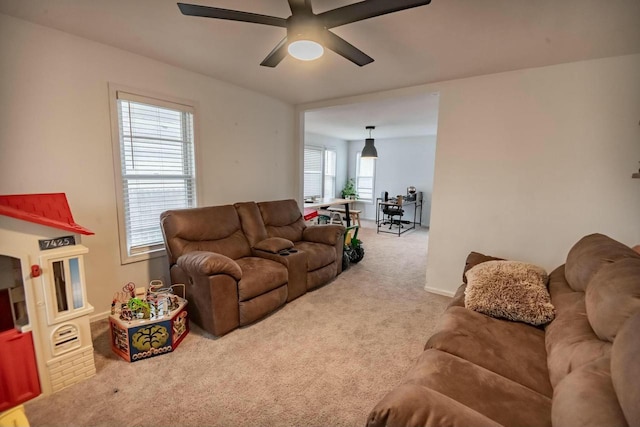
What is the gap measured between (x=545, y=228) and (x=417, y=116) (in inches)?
114

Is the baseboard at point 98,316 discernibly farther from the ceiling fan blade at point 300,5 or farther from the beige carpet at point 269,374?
the ceiling fan blade at point 300,5

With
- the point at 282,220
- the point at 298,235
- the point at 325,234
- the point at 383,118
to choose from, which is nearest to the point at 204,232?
the point at 282,220

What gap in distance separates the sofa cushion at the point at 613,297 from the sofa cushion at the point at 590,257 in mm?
169

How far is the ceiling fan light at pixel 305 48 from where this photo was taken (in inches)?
66.2

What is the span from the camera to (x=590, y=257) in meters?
1.56

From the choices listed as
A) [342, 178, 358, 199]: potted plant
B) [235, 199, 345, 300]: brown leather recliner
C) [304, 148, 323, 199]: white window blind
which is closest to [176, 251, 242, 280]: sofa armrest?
[235, 199, 345, 300]: brown leather recliner

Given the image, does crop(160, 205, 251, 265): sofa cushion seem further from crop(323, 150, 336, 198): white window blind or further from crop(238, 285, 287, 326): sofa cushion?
crop(323, 150, 336, 198): white window blind

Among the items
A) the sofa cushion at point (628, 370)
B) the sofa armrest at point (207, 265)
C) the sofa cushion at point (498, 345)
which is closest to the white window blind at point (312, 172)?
the sofa armrest at point (207, 265)

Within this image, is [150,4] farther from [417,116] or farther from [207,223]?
[417,116]

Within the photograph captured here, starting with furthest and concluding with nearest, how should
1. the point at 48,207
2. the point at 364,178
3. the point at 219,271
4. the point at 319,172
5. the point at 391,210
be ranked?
the point at 364,178
the point at 319,172
the point at 391,210
the point at 219,271
the point at 48,207

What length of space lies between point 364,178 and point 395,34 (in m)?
6.38

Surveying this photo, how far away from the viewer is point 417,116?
489 centimetres

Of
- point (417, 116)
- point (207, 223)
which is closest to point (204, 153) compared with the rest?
point (207, 223)

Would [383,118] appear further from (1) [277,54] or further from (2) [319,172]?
(1) [277,54]
